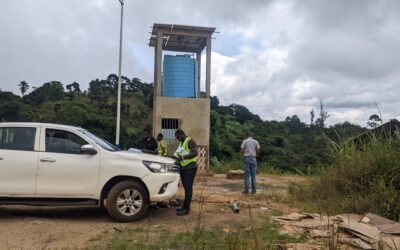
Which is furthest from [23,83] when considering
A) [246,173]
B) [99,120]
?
[246,173]

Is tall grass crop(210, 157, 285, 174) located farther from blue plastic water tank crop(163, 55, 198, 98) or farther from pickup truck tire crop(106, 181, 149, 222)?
pickup truck tire crop(106, 181, 149, 222)

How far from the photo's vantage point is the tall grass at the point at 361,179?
945 cm

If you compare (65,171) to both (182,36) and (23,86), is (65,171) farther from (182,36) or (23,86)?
(23,86)

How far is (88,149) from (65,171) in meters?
0.56

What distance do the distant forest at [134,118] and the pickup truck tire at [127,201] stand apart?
16.7 m

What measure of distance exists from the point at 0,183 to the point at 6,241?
1601 millimetres

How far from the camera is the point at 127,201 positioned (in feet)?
27.6

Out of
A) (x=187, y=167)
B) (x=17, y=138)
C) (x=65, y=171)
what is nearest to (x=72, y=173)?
(x=65, y=171)

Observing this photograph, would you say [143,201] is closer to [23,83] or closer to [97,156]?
[97,156]

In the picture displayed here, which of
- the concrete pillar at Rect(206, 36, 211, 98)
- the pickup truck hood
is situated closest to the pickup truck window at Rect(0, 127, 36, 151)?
the pickup truck hood

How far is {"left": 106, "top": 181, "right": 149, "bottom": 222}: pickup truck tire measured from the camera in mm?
8320

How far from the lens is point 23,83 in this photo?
58.9 m

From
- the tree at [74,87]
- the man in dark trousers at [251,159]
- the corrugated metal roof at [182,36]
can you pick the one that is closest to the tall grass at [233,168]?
the corrugated metal roof at [182,36]

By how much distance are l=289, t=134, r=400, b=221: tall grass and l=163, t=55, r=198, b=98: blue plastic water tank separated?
11.9 m
